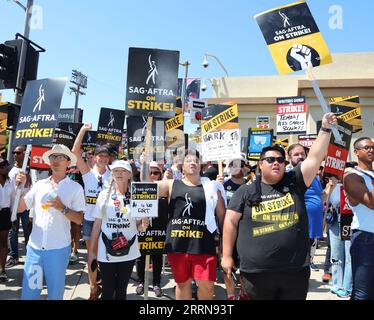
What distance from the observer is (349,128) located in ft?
13.8

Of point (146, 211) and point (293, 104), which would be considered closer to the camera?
point (146, 211)

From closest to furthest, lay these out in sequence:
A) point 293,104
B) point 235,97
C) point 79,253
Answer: point 79,253 → point 293,104 → point 235,97

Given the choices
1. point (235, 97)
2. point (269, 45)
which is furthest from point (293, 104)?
point (235, 97)

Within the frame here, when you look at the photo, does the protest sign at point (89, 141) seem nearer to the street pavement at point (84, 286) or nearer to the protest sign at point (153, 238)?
the street pavement at point (84, 286)

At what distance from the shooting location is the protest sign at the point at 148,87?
4750mm

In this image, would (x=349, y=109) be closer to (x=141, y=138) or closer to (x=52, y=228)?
(x=141, y=138)

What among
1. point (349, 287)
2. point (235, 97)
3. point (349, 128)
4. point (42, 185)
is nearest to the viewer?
point (42, 185)

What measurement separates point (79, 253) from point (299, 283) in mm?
6073

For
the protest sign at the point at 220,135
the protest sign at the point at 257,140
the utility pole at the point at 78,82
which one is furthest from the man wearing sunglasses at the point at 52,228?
the utility pole at the point at 78,82

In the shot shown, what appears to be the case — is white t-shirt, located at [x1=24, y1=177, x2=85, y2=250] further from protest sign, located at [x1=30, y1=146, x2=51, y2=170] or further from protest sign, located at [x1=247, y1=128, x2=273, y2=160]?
protest sign, located at [x1=247, y1=128, x2=273, y2=160]

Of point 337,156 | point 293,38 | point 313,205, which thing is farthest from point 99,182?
point 293,38

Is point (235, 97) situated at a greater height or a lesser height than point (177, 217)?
greater

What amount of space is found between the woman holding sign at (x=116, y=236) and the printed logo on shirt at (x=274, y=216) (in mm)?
1363
